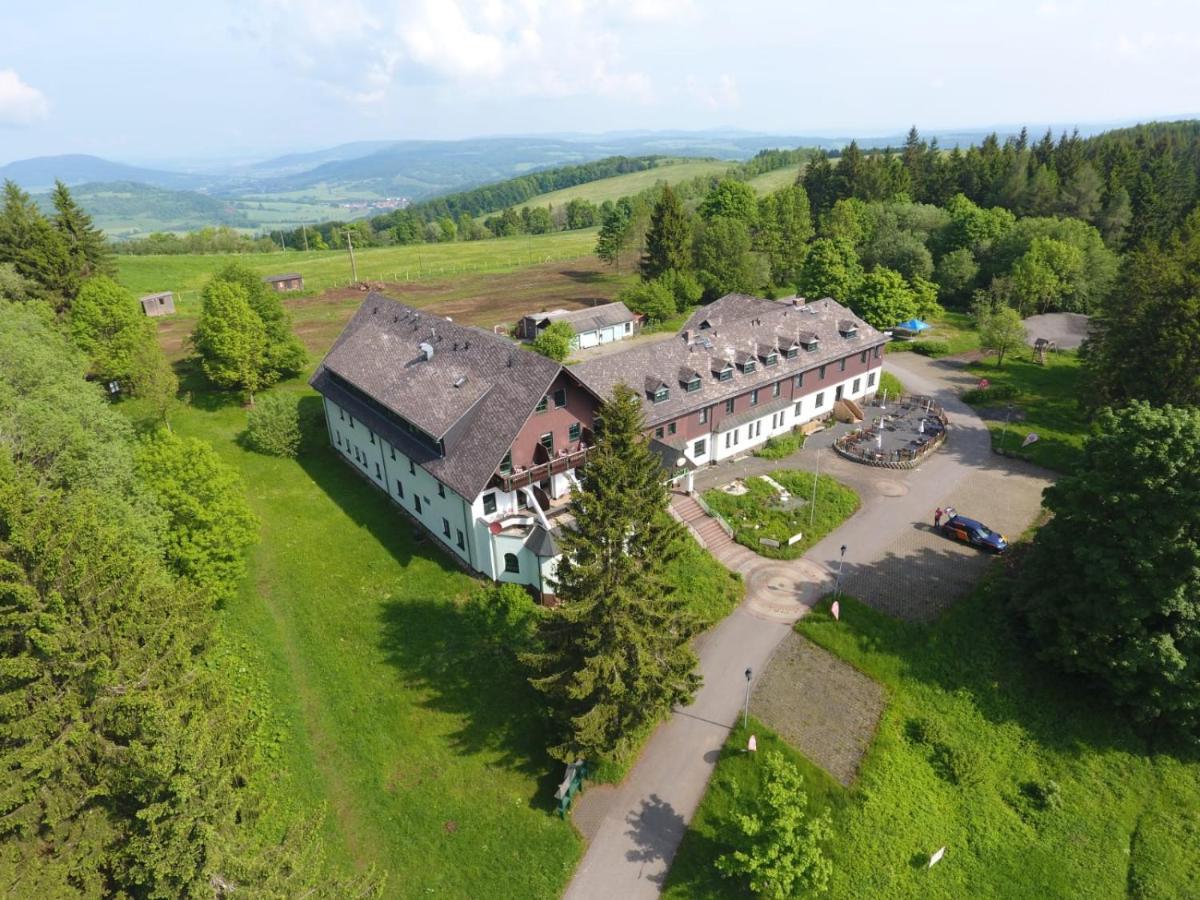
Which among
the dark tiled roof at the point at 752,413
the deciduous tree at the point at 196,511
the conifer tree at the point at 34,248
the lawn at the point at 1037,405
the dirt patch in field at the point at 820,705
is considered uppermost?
the conifer tree at the point at 34,248

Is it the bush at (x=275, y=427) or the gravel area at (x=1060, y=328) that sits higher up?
the bush at (x=275, y=427)

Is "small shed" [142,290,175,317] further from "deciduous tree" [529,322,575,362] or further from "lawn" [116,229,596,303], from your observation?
"deciduous tree" [529,322,575,362]

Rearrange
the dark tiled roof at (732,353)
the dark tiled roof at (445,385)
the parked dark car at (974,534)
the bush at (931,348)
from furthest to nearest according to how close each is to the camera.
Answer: the bush at (931,348) < the dark tiled roof at (732,353) < the parked dark car at (974,534) < the dark tiled roof at (445,385)

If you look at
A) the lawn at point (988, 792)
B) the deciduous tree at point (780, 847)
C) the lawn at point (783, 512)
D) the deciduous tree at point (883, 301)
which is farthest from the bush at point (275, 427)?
the deciduous tree at point (883, 301)

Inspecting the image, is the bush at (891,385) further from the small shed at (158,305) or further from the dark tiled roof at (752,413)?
the small shed at (158,305)

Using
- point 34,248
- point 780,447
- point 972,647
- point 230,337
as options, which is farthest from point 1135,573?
point 34,248

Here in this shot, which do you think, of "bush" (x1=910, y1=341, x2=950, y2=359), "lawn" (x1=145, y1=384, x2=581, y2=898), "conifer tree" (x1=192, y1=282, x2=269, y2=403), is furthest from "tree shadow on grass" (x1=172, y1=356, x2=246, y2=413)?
Answer: "bush" (x1=910, y1=341, x2=950, y2=359)

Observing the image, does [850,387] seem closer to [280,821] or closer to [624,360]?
[624,360]

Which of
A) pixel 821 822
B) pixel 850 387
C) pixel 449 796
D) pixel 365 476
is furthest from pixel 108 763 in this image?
pixel 850 387
